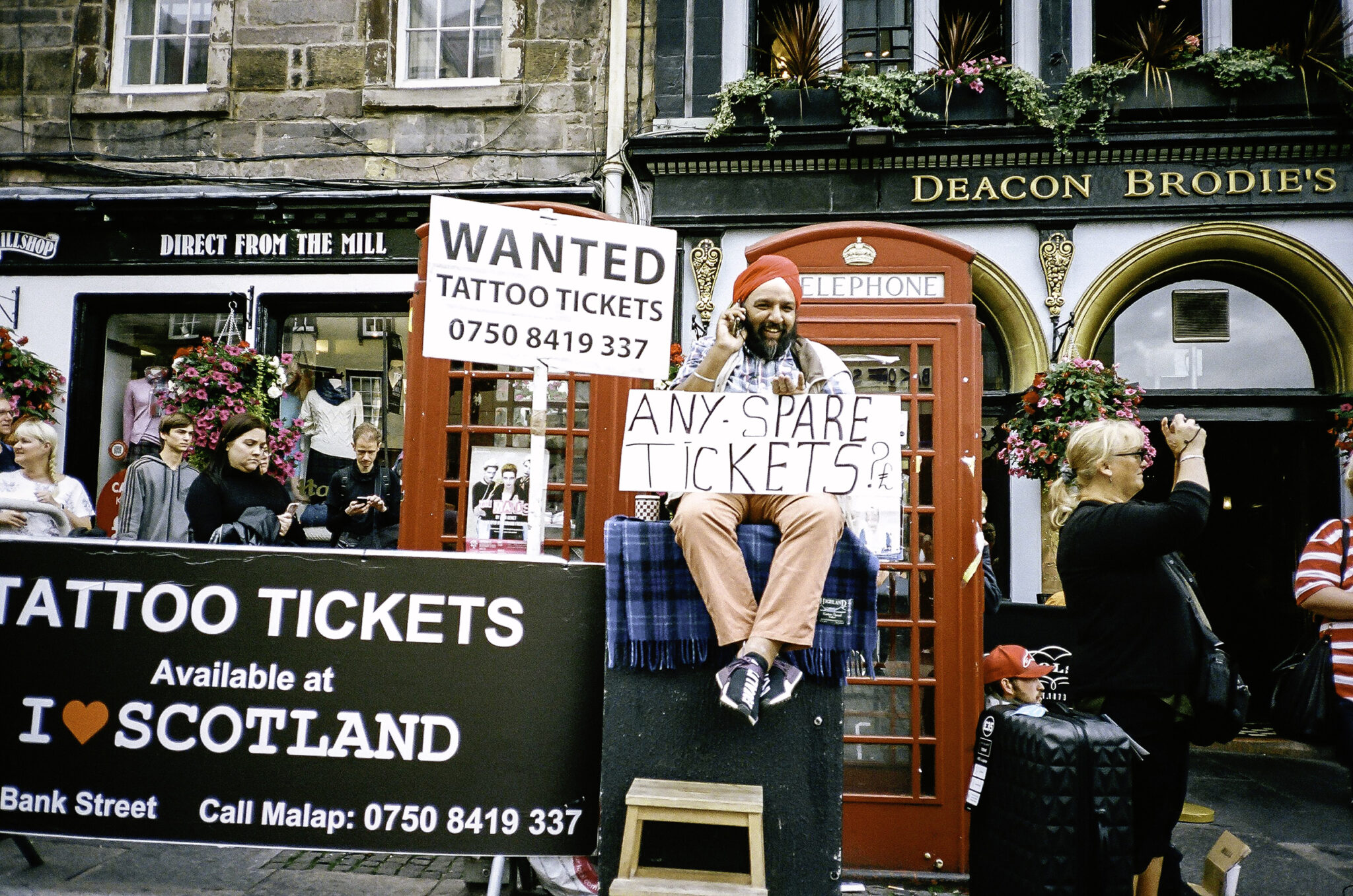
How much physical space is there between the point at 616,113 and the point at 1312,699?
22.7 ft

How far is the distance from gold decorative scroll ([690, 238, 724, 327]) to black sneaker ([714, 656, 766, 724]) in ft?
17.6

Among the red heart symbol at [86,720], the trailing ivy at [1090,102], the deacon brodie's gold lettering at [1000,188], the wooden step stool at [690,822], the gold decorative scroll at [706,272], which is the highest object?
the trailing ivy at [1090,102]

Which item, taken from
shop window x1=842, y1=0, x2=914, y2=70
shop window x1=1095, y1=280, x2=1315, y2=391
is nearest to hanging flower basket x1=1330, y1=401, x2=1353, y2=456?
shop window x1=1095, y1=280, x2=1315, y2=391

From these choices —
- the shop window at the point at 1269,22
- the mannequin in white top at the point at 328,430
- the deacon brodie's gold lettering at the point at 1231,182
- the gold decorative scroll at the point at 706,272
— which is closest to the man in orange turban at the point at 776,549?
the gold decorative scroll at the point at 706,272

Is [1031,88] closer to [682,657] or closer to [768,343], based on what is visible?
[768,343]

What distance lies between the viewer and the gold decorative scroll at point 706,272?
784 centimetres

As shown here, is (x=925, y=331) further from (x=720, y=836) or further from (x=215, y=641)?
(x=215, y=641)

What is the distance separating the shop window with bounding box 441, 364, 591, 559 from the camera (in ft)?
14.0

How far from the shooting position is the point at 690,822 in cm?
284

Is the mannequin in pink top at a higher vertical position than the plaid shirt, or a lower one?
higher

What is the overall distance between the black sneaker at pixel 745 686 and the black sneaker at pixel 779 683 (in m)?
0.03

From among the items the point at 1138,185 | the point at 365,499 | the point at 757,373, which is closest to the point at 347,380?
the point at 365,499

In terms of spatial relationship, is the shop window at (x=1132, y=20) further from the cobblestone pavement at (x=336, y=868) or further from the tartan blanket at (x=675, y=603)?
the tartan blanket at (x=675, y=603)

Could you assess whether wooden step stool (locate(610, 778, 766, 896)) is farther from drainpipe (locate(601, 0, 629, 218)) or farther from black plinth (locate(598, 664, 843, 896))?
drainpipe (locate(601, 0, 629, 218))
